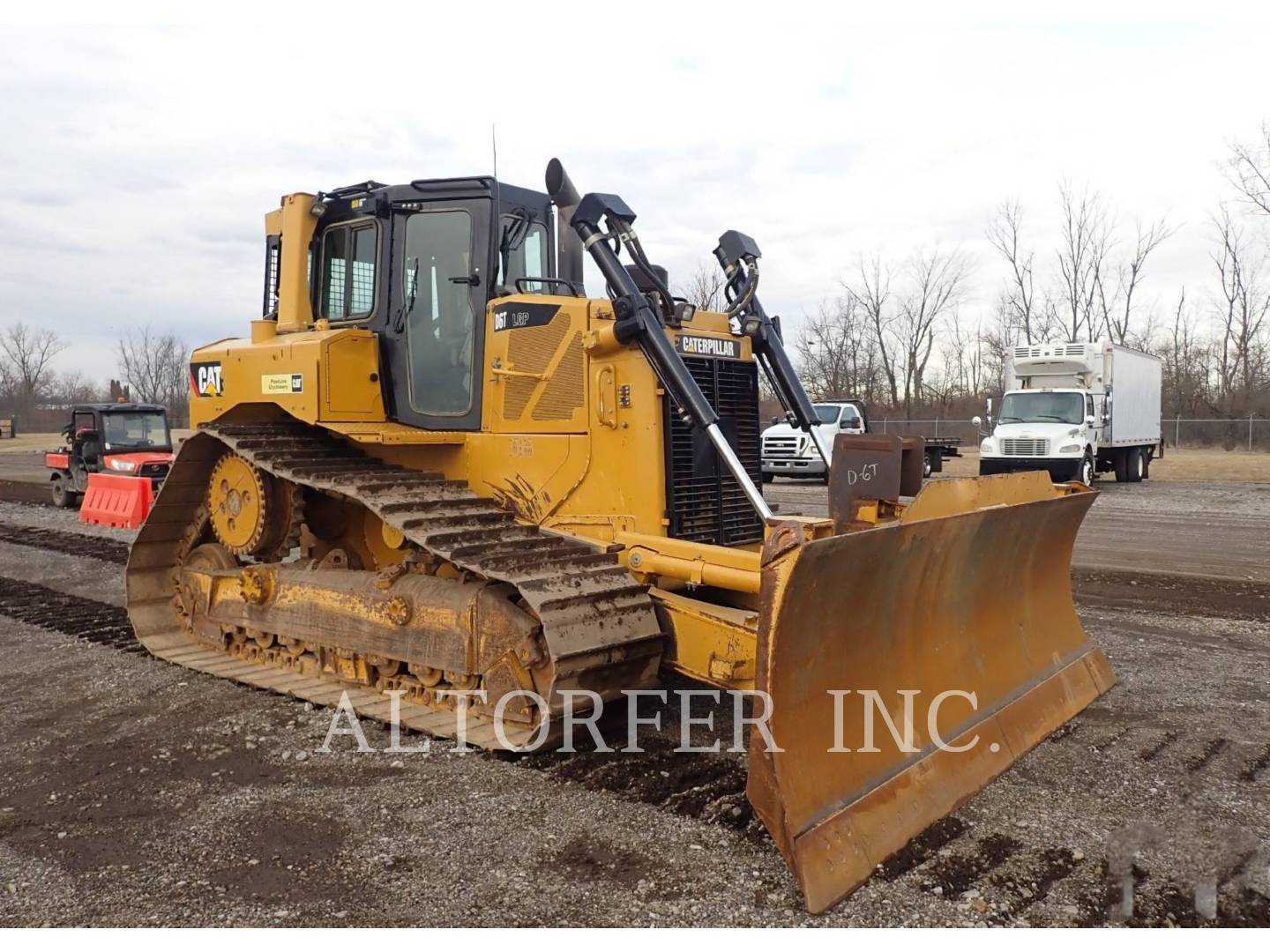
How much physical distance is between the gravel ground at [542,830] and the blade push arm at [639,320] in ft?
5.34

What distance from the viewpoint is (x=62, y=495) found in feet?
63.9

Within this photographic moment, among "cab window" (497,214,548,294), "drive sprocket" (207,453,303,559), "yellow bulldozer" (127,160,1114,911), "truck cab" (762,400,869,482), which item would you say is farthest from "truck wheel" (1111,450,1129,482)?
"drive sprocket" (207,453,303,559)

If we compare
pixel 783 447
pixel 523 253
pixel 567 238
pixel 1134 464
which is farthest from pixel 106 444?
pixel 1134 464

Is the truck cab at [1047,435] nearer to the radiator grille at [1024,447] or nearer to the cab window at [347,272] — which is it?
the radiator grille at [1024,447]

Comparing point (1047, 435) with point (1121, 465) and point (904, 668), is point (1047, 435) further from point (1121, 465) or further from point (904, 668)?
point (904, 668)

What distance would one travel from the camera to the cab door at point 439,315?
19.9 ft

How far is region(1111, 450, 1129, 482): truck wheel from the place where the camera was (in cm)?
2328

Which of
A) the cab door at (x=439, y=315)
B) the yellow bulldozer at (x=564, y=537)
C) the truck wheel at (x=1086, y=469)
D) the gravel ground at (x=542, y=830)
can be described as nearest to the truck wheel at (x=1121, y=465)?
the truck wheel at (x=1086, y=469)

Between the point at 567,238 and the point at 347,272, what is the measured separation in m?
1.54

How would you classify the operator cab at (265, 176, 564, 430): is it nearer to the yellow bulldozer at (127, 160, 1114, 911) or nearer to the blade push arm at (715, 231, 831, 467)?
the yellow bulldozer at (127, 160, 1114, 911)

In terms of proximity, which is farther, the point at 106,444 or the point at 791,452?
the point at 791,452

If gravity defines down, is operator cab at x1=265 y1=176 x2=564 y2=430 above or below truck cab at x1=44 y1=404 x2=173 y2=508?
above

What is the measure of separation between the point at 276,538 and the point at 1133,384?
2209 centimetres

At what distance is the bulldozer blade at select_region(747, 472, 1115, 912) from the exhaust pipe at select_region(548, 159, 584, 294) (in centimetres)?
298
